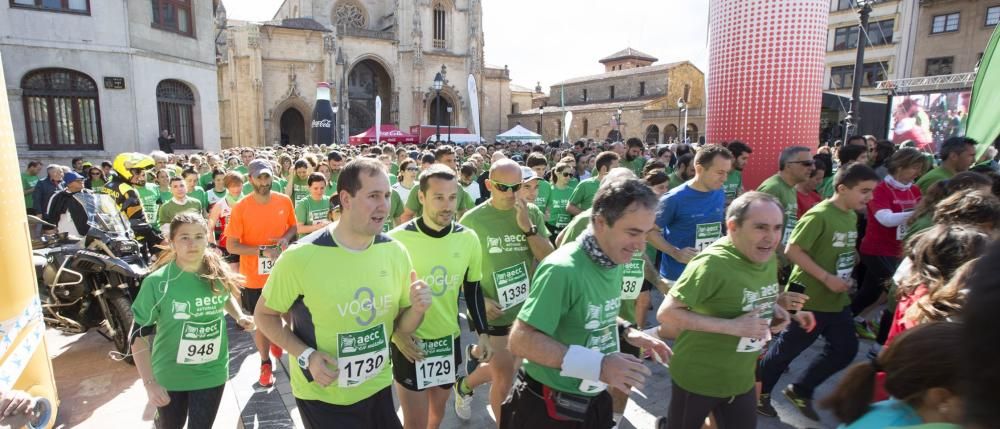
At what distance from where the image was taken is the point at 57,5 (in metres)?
15.0

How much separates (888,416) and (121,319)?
18.9 ft

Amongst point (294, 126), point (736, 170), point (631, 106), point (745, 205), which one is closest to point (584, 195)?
point (736, 170)

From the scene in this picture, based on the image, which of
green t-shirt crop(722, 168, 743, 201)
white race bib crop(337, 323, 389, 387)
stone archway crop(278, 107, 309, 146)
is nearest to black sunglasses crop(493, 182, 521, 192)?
white race bib crop(337, 323, 389, 387)

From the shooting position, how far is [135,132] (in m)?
16.8

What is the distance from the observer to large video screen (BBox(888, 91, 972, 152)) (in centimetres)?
1880

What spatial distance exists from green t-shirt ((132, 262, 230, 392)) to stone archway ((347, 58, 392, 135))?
143ft

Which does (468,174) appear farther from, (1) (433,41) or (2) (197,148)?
(1) (433,41)

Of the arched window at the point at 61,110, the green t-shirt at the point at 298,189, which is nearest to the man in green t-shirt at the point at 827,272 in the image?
the green t-shirt at the point at 298,189

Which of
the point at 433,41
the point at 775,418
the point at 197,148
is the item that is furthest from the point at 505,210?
the point at 433,41

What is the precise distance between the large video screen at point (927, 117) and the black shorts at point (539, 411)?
21848 millimetres

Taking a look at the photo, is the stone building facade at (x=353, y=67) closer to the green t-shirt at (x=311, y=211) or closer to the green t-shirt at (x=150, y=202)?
the green t-shirt at (x=150, y=202)

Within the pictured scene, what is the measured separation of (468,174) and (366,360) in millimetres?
4810

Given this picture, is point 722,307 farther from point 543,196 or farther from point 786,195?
point 543,196

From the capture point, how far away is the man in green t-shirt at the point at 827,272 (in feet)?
12.8
